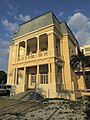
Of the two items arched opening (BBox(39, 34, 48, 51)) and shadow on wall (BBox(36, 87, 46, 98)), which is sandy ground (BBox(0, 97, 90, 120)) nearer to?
shadow on wall (BBox(36, 87, 46, 98))

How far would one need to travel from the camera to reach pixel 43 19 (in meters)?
21.1

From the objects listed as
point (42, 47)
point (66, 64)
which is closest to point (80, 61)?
point (66, 64)

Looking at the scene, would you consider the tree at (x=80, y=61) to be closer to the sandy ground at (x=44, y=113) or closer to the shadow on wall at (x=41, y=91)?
the shadow on wall at (x=41, y=91)

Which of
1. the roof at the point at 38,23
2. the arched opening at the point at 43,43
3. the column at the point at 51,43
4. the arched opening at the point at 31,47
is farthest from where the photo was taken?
the arched opening at the point at 31,47

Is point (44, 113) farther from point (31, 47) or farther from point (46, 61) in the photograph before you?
point (31, 47)

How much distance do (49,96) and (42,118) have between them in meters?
9.23

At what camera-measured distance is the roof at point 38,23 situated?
791 inches

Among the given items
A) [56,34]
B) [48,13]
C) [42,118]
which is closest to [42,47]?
[56,34]

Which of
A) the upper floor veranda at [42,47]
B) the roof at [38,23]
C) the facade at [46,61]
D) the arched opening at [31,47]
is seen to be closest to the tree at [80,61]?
the facade at [46,61]

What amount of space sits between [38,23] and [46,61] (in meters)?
7.35

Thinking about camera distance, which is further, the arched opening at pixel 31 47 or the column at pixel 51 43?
the arched opening at pixel 31 47

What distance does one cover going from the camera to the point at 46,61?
59.6ft

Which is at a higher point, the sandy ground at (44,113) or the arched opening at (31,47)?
the arched opening at (31,47)

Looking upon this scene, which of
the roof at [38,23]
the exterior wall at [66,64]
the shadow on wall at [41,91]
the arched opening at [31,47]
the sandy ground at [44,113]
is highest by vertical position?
the roof at [38,23]
